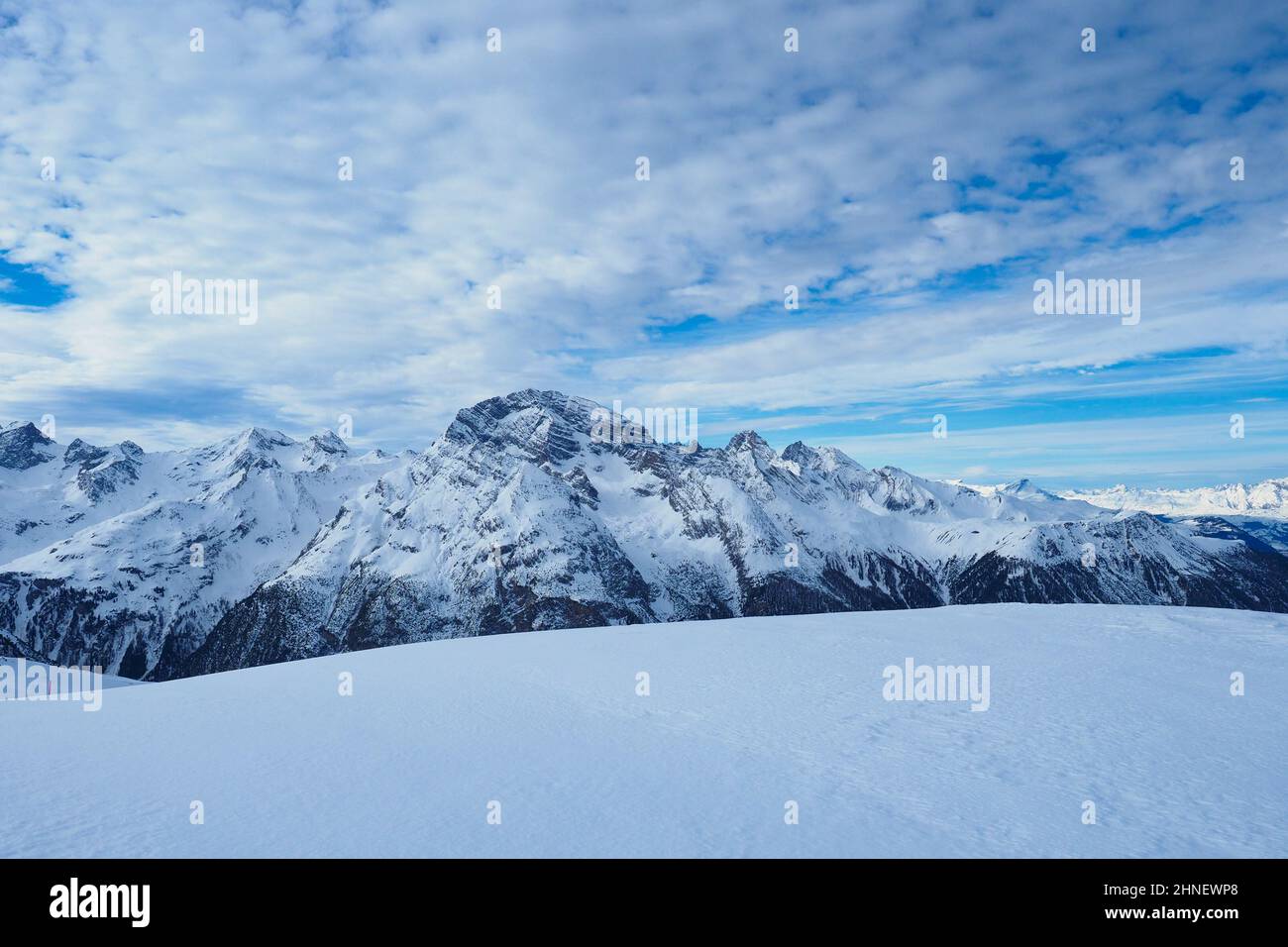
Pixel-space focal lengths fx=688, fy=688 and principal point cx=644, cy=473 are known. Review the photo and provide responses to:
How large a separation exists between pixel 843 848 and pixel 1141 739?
8.64m

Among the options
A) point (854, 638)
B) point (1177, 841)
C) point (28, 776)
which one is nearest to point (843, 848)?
point (1177, 841)

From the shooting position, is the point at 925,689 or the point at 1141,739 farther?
the point at 925,689

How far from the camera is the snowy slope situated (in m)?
9.73

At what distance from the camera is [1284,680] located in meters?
18.6

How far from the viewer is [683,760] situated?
1302 centimetres

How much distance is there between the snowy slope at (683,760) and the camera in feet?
31.9

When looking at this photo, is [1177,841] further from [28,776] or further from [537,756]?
[28,776]
